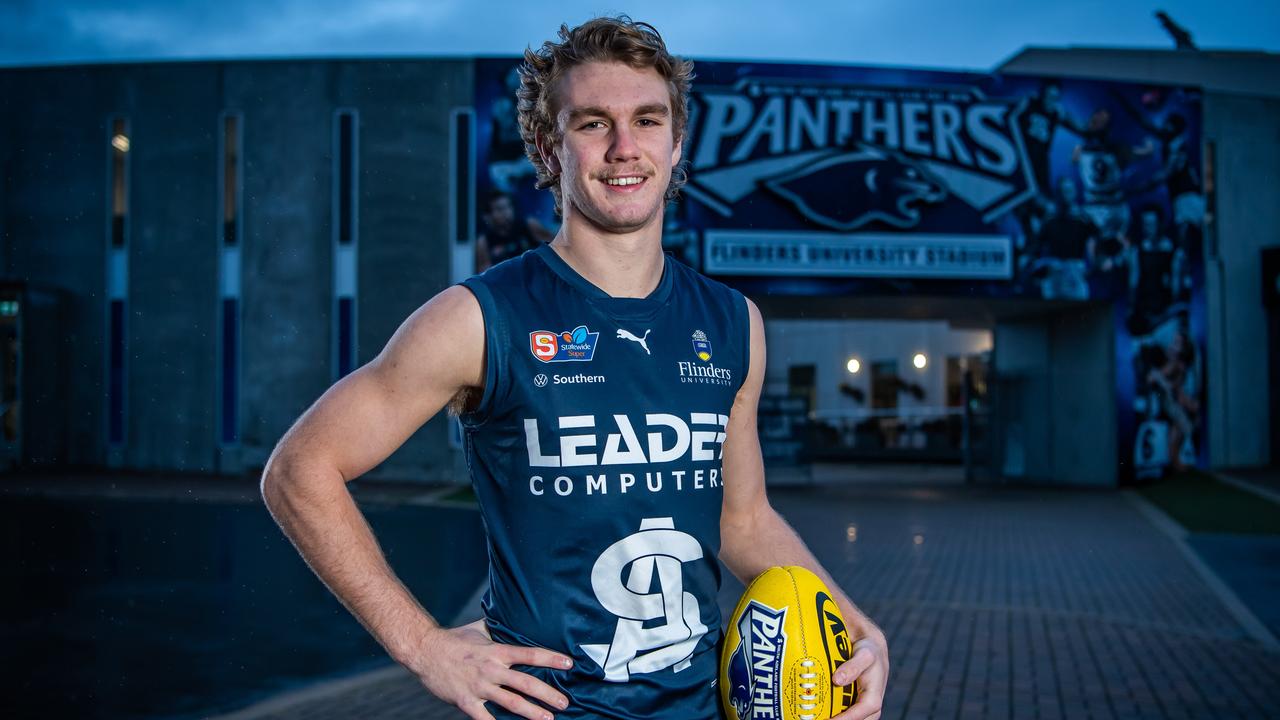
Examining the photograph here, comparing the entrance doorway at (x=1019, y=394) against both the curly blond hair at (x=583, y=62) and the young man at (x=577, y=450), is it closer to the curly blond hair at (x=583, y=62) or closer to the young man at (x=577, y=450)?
the curly blond hair at (x=583, y=62)

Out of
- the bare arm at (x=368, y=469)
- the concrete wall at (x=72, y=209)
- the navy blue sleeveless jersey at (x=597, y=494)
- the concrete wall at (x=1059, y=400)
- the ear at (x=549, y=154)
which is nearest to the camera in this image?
the bare arm at (x=368, y=469)

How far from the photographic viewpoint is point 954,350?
3612cm

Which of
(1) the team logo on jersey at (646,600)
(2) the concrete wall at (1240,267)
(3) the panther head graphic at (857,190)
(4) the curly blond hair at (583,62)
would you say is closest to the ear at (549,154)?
(4) the curly blond hair at (583,62)

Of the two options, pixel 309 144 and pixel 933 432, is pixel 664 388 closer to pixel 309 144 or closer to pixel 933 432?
pixel 309 144

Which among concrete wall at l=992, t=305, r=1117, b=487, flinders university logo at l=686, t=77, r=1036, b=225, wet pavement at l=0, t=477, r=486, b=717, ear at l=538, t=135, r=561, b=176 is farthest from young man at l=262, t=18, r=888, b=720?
concrete wall at l=992, t=305, r=1117, b=487

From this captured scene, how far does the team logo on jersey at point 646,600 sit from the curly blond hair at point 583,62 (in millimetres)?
730

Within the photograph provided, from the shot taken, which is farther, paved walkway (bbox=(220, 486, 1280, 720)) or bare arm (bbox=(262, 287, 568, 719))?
paved walkway (bbox=(220, 486, 1280, 720))

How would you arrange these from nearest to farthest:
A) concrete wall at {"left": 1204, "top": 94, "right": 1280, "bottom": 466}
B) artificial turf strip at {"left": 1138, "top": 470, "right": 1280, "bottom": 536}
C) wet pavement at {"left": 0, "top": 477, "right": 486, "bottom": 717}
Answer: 1. wet pavement at {"left": 0, "top": 477, "right": 486, "bottom": 717}
2. artificial turf strip at {"left": 1138, "top": 470, "right": 1280, "bottom": 536}
3. concrete wall at {"left": 1204, "top": 94, "right": 1280, "bottom": 466}

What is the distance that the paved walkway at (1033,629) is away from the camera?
19.0 ft

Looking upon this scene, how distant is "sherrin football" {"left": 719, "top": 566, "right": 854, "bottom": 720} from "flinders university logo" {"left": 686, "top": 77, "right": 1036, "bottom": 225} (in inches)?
701

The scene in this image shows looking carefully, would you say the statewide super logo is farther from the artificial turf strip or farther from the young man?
the artificial turf strip

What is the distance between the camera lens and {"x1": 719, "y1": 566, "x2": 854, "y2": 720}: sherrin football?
2.00 m

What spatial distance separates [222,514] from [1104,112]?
1856 cm

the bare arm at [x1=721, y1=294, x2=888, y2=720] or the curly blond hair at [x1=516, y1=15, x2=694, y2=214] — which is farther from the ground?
the curly blond hair at [x1=516, y1=15, x2=694, y2=214]
